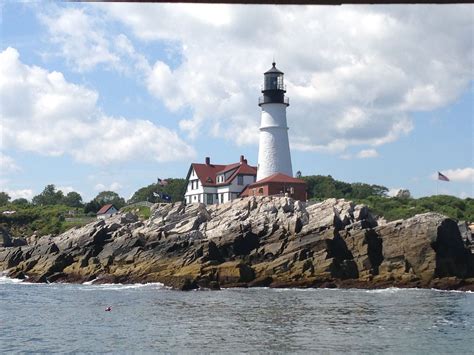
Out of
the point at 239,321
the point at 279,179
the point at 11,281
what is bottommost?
the point at 239,321

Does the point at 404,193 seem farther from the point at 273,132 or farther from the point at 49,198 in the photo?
the point at 49,198

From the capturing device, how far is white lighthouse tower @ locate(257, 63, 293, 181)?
5603 centimetres

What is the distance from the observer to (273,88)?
57750 millimetres

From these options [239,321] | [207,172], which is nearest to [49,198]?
[207,172]

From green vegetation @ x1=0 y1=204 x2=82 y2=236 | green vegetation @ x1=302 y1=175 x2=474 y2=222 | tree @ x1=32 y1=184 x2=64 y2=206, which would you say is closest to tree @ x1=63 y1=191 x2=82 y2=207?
tree @ x1=32 y1=184 x2=64 y2=206

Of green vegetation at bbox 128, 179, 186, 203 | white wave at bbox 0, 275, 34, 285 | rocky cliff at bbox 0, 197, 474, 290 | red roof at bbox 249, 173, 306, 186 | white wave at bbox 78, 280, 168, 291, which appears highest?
green vegetation at bbox 128, 179, 186, 203

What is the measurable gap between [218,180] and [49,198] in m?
60.6

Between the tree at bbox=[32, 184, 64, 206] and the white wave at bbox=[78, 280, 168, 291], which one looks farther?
the tree at bbox=[32, 184, 64, 206]

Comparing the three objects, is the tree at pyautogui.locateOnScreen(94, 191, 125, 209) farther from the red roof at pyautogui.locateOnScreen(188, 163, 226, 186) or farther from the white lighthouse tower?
the white lighthouse tower

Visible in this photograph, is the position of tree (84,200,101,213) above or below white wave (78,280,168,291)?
above

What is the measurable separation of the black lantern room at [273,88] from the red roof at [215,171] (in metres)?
6.19

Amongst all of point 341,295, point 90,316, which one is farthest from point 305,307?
point 90,316

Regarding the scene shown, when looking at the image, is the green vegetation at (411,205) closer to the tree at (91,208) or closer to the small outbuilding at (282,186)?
the small outbuilding at (282,186)

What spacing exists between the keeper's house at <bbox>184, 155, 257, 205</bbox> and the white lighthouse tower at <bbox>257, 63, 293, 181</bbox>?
3180 millimetres
